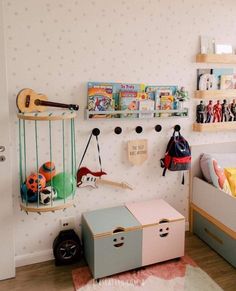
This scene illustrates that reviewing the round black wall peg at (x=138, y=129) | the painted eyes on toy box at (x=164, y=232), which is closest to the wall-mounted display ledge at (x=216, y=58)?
the round black wall peg at (x=138, y=129)

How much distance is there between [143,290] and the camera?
207 cm

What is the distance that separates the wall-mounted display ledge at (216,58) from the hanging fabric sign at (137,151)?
0.85m

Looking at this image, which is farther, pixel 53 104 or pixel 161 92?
pixel 161 92

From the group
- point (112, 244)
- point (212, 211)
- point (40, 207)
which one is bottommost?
point (112, 244)

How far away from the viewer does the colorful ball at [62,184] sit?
6.84ft

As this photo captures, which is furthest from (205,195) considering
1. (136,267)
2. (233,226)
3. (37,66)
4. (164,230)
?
(37,66)

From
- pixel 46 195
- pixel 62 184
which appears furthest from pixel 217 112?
pixel 46 195

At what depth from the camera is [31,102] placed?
208 cm

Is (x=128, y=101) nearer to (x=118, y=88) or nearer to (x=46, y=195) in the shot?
(x=118, y=88)

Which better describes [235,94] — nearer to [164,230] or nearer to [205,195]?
[205,195]

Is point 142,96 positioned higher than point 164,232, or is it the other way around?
point 142,96

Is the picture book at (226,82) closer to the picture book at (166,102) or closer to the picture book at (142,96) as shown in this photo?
the picture book at (166,102)

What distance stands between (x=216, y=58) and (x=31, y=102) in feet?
5.29

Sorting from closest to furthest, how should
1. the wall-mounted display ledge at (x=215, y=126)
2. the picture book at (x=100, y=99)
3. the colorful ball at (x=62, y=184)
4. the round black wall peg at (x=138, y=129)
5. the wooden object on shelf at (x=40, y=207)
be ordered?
the wooden object on shelf at (x=40, y=207)
the colorful ball at (x=62, y=184)
the picture book at (x=100, y=99)
the round black wall peg at (x=138, y=129)
the wall-mounted display ledge at (x=215, y=126)
